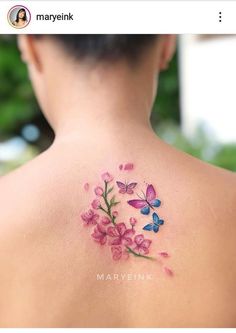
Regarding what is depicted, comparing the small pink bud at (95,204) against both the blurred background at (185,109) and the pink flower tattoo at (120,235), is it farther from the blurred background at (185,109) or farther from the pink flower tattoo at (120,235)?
the blurred background at (185,109)

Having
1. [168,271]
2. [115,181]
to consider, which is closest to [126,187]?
[115,181]

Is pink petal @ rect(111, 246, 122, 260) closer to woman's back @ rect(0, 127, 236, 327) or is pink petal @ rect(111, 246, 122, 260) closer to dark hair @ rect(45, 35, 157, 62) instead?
woman's back @ rect(0, 127, 236, 327)

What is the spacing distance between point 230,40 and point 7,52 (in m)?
0.67

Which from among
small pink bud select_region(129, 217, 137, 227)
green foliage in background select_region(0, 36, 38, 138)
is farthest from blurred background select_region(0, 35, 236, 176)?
small pink bud select_region(129, 217, 137, 227)

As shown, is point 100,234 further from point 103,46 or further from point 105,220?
point 103,46

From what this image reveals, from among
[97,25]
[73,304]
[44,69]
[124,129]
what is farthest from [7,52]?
[73,304]

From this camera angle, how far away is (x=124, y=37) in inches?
53.1

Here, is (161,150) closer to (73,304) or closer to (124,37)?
(124,37)

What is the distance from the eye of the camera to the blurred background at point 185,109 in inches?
55.5

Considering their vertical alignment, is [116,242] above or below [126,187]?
below

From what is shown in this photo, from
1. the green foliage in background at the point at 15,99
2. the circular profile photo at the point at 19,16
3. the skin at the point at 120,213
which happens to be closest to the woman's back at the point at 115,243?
the skin at the point at 120,213

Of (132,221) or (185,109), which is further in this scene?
(185,109)

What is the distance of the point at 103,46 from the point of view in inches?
52.4

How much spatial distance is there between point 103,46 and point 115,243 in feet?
1.71
